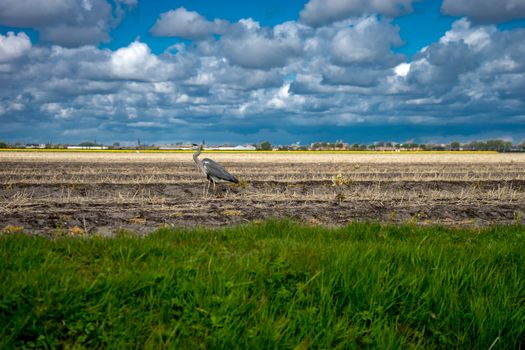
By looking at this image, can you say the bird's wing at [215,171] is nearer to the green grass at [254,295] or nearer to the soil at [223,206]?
the soil at [223,206]

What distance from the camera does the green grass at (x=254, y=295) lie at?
5.31m

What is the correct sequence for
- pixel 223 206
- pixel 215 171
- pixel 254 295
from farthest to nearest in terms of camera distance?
pixel 215 171, pixel 223 206, pixel 254 295

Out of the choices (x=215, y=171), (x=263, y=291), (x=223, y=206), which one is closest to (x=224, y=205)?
(x=223, y=206)

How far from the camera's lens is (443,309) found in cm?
626

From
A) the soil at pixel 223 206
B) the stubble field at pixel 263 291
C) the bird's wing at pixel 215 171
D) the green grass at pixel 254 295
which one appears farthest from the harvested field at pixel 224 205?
the green grass at pixel 254 295

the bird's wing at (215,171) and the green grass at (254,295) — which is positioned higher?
the bird's wing at (215,171)

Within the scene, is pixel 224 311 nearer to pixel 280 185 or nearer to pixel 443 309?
pixel 443 309

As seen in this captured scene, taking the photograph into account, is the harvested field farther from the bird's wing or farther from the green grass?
the green grass

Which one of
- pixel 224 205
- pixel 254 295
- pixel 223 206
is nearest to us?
pixel 254 295

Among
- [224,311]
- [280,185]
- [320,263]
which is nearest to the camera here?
[224,311]

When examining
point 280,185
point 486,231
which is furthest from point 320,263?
point 280,185

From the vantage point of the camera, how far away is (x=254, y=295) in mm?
6133

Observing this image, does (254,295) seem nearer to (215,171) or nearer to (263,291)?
(263,291)

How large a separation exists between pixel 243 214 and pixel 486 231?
20.5 feet
